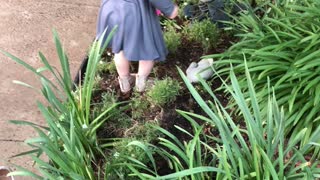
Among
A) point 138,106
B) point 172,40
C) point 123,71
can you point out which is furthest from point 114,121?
point 172,40

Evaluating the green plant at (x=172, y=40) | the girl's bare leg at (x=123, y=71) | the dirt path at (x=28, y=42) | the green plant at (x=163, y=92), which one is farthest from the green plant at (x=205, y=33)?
the dirt path at (x=28, y=42)

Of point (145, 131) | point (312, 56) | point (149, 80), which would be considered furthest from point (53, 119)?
point (312, 56)

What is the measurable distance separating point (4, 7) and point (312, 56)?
2526 mm

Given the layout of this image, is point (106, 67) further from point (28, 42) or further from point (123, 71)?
point (28, 42)

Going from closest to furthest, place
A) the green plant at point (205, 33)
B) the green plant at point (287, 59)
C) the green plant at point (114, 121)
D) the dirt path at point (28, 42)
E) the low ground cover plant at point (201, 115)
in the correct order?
the low ground cover plant at point (201, 115), the green plant at point (287, 59), the green plant at point (114, 121), the dirt path at point (28, 42), the green plant at point (205, 33)

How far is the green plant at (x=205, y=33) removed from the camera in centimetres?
329

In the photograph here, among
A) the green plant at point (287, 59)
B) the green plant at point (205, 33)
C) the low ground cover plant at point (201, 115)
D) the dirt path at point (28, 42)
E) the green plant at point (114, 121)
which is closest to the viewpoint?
the low ground cover plant at point (201, 115)

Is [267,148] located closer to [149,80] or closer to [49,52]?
[149,80]

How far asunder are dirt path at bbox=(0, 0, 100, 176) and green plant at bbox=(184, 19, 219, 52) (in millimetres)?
867

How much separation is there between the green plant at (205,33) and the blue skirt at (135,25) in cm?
53

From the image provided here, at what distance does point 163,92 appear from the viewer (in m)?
2.89

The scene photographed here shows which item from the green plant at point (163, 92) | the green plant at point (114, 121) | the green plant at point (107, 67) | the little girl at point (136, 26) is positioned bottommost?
the green plant at point (114, 121)

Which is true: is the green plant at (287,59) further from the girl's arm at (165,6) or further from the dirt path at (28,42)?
the dirt path at (28,42)

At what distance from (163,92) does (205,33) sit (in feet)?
2.09
